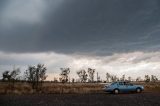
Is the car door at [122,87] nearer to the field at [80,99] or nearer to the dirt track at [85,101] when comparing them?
the field at [80,99]

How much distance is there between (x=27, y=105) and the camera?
922 inches

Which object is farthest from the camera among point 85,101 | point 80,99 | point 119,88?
point 119,88

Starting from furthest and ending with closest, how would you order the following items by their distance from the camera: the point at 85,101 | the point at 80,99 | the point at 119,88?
the point at 119,88 → the point at 80,99 → the point at 85,101

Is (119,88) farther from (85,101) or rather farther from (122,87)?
(85,101)

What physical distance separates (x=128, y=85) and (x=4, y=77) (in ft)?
209

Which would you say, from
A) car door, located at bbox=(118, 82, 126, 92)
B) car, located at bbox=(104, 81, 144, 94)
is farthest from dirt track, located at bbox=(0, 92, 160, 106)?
car door, located at bbox=(118, 82, 126, 92)

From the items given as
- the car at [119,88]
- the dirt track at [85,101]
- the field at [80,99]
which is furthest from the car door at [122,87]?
the dirt track at [85,101]

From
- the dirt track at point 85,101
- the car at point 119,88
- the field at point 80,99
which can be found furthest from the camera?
the car at point 119,88

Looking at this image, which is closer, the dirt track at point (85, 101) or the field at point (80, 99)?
the dirt track at point (85, 101)

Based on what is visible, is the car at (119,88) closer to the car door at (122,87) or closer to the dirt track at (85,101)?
the car door at (122,87)

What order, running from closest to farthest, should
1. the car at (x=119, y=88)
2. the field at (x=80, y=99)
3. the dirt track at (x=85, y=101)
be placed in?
the dirt track at (x=85, y=101) → the field at (x=80, y=99) → the car at (x=119, y=88)

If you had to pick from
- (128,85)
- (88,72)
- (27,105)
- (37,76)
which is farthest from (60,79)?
(27,105)

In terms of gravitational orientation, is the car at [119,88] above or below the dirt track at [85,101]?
above

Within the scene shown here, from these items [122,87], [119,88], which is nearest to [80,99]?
[119,88]
